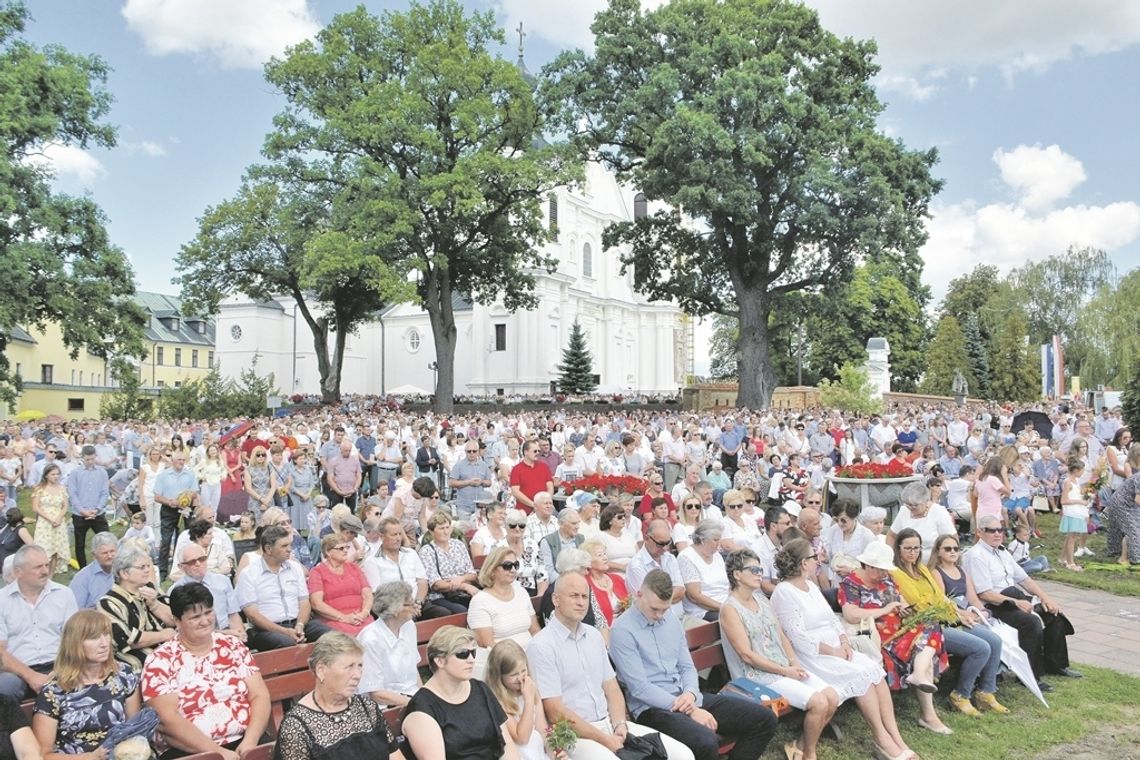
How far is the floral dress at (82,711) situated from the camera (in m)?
4.33

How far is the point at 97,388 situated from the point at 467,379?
24.6 metres

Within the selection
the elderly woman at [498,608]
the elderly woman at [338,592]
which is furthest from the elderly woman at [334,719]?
the elderly woman at [338,592]

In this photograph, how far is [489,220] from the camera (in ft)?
119

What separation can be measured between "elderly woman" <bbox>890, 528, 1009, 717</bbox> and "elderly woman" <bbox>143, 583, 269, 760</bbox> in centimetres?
485

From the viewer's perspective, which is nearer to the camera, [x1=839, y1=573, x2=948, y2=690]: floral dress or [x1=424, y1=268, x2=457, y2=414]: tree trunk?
[x1=839, y1=573, x2=948, y2=690]: floral dress

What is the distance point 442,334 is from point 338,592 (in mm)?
29682

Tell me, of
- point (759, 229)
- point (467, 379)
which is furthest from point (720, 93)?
point (467, 379)

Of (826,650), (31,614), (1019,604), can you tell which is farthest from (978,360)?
(31,614)

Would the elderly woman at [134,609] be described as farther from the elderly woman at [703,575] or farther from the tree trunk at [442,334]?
the tree trunk at [442,334]

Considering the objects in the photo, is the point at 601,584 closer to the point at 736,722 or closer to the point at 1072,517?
the point at 736,722

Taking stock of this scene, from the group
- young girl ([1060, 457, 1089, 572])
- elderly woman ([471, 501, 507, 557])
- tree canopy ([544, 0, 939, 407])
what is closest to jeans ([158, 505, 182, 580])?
elderly woman ([471, 501, 507, 557])

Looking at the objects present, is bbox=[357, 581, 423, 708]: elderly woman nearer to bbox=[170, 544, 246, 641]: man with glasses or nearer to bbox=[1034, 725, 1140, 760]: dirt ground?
bbox=[170, 544, 246, 641]: man with glasses

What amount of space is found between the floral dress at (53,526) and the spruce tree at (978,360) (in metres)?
58.5

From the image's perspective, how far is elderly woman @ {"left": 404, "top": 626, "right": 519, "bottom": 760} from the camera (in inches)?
170
